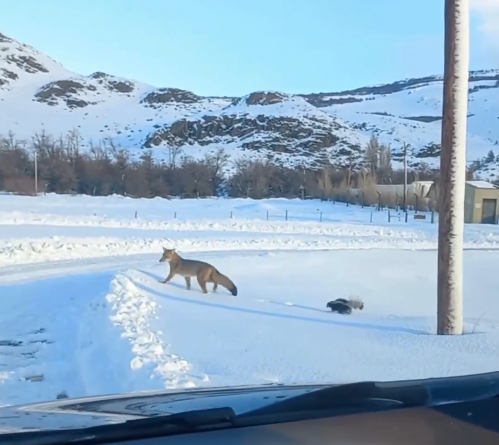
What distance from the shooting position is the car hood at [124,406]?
2264 mm

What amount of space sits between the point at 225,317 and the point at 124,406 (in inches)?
303

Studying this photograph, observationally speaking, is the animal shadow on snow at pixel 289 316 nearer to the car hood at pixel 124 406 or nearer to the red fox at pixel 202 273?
the red fox at pixel 202 273

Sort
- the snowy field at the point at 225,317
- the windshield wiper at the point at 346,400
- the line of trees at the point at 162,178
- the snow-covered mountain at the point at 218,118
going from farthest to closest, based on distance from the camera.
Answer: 1. the snow-covered mountain at the point at 218,118
2. the line of trees at the point at 162,178
3. the snowy field at the point at 225,317
4. the windshield wiper at the point at 346,400

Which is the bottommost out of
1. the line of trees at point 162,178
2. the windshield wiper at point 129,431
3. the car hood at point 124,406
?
the car hood at point 124,406

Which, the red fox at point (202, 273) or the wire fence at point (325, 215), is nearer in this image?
the red fox at point (202, 273)

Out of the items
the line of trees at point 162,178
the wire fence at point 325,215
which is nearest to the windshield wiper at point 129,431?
the wire fence at point 325,215

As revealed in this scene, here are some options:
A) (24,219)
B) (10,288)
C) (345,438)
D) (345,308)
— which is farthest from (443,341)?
(24,219)

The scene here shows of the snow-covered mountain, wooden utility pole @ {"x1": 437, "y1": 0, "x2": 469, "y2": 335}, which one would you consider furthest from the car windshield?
the snow-covered mountain

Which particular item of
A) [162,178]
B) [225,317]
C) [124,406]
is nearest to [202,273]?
[225,317]

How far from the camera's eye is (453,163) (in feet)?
29.5

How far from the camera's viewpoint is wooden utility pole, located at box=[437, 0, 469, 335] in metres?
8.86

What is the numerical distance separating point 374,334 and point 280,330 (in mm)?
1201

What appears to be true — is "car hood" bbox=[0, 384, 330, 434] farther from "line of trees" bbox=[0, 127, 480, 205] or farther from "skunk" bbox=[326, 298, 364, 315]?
"line of trees" bbox=[0, 127, 480, 205]

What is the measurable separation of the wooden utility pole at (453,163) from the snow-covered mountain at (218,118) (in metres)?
101
